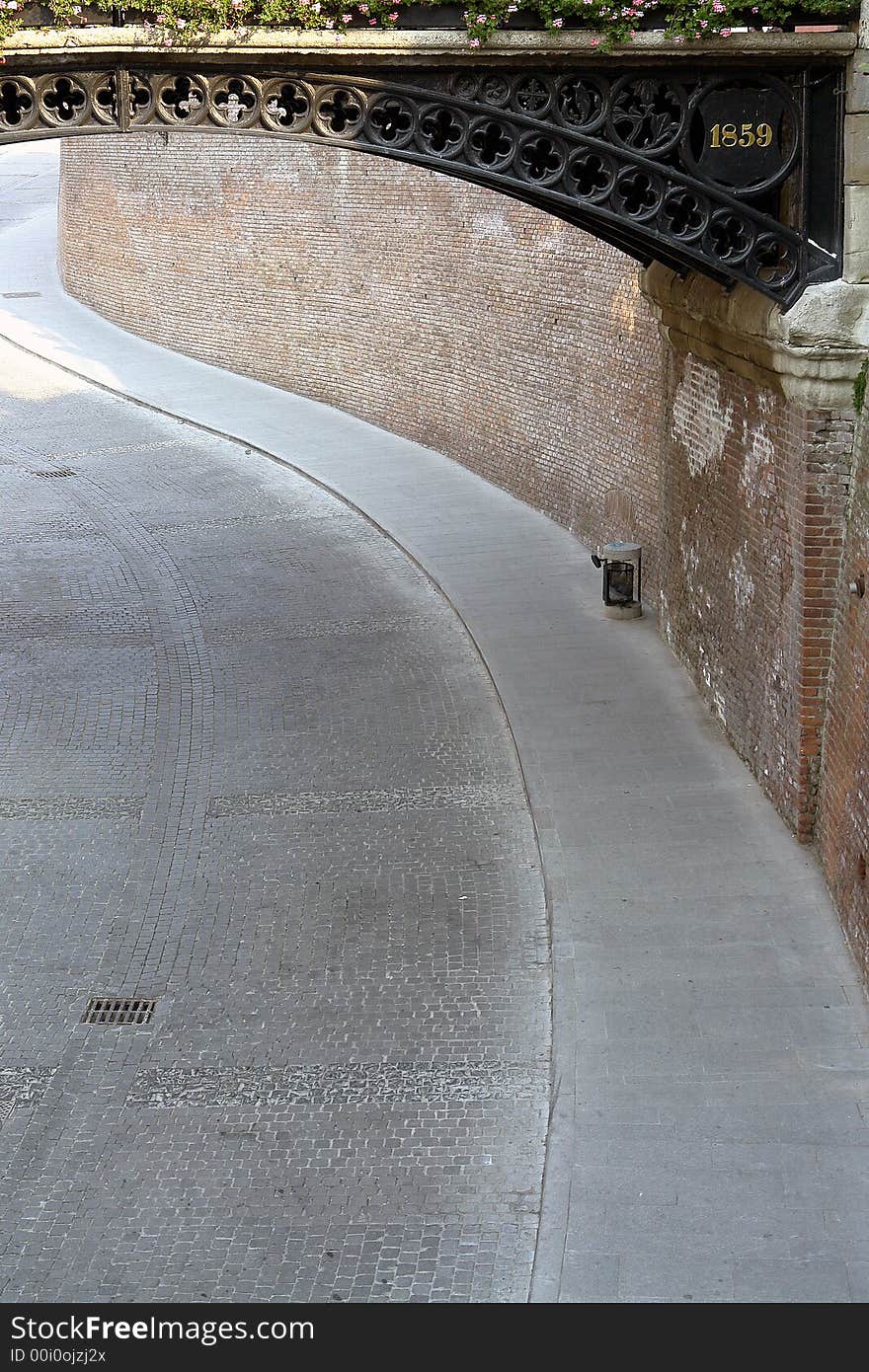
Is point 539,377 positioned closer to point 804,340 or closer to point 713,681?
point 713,681


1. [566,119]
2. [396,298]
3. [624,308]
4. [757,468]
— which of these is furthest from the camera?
[396,298]

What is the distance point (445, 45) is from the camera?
911cm

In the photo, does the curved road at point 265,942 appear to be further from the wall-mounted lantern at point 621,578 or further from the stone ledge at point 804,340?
the stone ledge at point 804,340

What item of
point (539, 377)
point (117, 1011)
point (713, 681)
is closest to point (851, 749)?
point (713, 681)

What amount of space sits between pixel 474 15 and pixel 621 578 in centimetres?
Result: 698

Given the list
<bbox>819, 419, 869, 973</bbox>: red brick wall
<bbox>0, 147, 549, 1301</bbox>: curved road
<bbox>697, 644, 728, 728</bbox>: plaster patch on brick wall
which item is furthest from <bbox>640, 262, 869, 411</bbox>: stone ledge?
<bbox>0, 147, 549, 1301</bbox>: curved road

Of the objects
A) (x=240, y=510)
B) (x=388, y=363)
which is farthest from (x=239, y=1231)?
(x=388, y=363)

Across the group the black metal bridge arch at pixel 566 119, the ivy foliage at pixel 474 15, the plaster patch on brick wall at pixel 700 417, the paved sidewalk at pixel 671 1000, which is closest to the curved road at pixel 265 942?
the paved sidewalk at pixel 671 1000

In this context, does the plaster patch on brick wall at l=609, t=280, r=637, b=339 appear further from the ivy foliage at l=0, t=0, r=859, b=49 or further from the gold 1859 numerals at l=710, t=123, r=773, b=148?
the ivy foliage at l=0, t=0, r=859, b=49

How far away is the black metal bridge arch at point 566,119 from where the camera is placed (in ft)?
30.3

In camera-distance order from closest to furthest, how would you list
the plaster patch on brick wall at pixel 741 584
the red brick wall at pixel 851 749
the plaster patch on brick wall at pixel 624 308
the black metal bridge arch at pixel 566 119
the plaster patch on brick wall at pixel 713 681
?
the red brick wall at pixel 851 749 < the black metal bridge arch at pixel 566 119 < the plaster patch on brick wall at pixel 741 584 < the plaster patch on brick wall at pixel 713 681 < the plaster patch on brick wall at pixel 624 308

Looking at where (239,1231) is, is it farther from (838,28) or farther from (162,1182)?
(838,28)

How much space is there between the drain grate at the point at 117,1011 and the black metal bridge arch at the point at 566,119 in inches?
196
